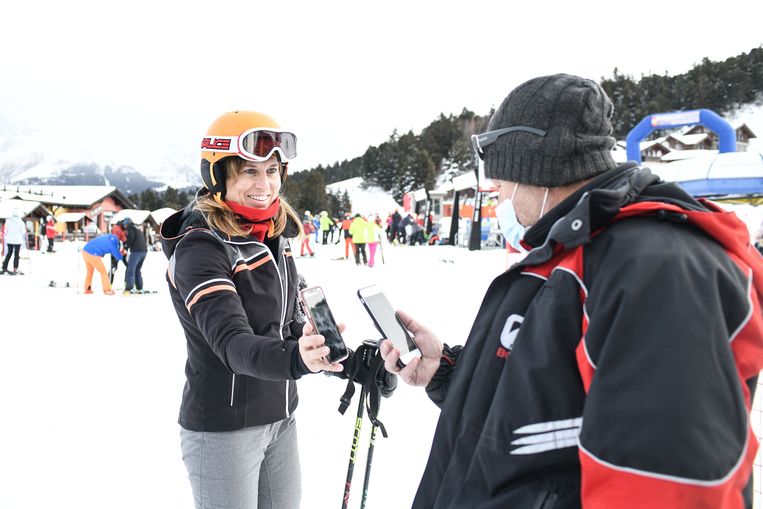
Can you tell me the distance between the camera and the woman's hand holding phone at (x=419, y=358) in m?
1.62

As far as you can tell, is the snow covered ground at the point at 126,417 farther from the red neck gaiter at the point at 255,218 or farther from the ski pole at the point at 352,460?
the red neck gaiter at the point at 255,218

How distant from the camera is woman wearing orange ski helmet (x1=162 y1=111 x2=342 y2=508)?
5.37ft

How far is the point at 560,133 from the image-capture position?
114cm

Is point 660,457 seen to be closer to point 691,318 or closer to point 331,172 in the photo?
point 691,318

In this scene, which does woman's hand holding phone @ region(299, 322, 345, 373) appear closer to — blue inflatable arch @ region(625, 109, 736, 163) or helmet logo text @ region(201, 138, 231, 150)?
helmet logo text @ region(201, 138, 231, 150)

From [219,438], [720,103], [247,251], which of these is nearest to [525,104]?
[247,251]

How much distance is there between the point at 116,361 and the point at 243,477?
514cm

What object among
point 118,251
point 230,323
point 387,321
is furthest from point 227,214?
point 118,251

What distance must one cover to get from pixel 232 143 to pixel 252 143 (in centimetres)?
8

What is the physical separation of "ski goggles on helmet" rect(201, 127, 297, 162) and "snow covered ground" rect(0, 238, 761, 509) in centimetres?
220

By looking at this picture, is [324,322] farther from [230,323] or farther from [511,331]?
[511,331]

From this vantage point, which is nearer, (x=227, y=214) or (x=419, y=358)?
(x=419, y=358)

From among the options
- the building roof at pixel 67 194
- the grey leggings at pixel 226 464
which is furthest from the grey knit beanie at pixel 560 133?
the building roof at pixel 67 194

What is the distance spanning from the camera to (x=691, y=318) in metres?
0.76
